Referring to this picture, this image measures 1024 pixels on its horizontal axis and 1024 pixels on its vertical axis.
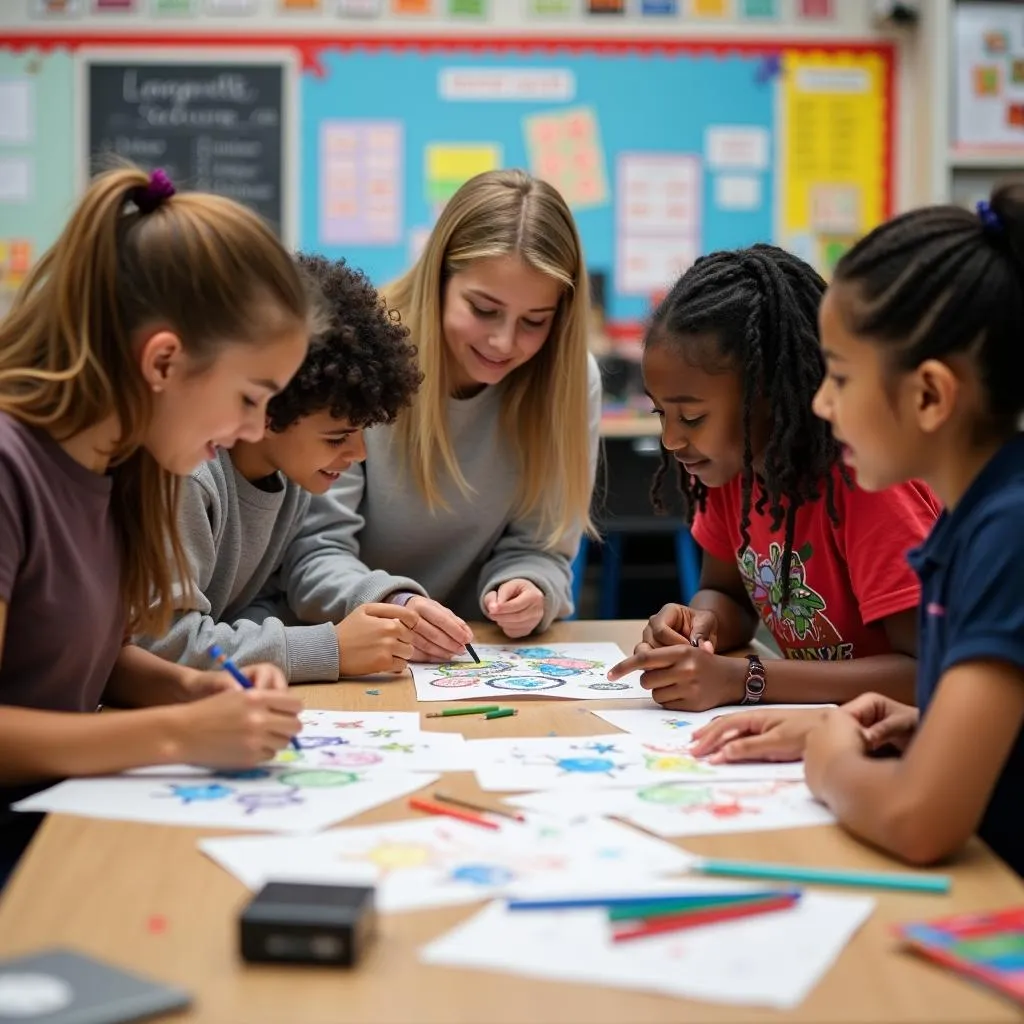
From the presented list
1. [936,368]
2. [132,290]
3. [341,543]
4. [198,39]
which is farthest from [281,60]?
[936,368]

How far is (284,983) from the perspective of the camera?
2.56 feet

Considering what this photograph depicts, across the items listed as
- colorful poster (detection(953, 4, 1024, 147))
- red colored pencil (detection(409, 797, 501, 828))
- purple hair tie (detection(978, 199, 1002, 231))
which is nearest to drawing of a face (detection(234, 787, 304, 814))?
red colored pencil (detection(409, 797, 501, 828))

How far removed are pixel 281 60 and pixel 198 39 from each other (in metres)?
0.27

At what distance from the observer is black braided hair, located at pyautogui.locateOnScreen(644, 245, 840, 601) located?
161 centimetres

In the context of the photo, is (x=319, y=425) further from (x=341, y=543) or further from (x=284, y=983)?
(x=284, y=983)

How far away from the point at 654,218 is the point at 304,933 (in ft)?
12.3

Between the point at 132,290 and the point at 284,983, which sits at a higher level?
the point at 132,290

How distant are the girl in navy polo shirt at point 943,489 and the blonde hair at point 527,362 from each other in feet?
2.77

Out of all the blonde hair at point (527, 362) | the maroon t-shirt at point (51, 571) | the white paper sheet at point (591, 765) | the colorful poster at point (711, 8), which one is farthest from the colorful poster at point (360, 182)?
the white paper sheet at point (591, 765)

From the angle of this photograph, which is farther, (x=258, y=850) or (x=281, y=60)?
(x=281, y=60)

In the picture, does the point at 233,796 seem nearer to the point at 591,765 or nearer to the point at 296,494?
the point at 591,765

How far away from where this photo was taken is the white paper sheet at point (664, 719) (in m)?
1.37

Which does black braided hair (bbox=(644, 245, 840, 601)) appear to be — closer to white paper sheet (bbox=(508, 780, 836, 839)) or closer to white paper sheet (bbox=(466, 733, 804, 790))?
white paper sheet (bbox=(466, 733, 804, 790))

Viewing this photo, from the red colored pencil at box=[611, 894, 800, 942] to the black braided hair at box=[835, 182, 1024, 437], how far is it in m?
0.48
